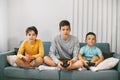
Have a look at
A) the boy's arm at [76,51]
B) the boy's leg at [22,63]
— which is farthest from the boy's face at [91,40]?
the boy's leg at [22,63]

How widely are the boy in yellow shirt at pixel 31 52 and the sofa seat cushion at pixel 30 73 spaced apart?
8 centimetres

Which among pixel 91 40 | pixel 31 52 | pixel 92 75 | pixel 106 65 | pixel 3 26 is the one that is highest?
pixel 3 26

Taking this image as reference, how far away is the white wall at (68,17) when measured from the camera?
3.63 meters

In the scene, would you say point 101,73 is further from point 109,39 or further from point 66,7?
point 66,7

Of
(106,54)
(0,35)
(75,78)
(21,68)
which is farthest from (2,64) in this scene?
(106,54)

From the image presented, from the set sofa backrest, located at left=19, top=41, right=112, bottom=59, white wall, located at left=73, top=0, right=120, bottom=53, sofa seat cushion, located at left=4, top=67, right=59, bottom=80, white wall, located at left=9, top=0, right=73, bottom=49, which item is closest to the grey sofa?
sofa seat cushion, located at left=4, top=67, right=59, bottom=80

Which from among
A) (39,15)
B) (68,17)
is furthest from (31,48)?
(68,17)

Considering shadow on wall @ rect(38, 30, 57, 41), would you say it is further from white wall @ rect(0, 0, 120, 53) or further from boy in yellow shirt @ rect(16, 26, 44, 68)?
boy in yellow shirt @ rect(16, 26, 44, 68)

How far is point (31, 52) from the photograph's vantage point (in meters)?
3.25

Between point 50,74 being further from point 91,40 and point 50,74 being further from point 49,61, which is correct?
point 91,40

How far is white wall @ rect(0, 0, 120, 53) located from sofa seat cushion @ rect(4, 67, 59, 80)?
3.36 ft

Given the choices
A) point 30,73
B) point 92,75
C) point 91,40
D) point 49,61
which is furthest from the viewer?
point 91,40

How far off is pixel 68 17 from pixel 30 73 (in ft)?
4.29

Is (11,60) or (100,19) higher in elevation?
(100,19)
